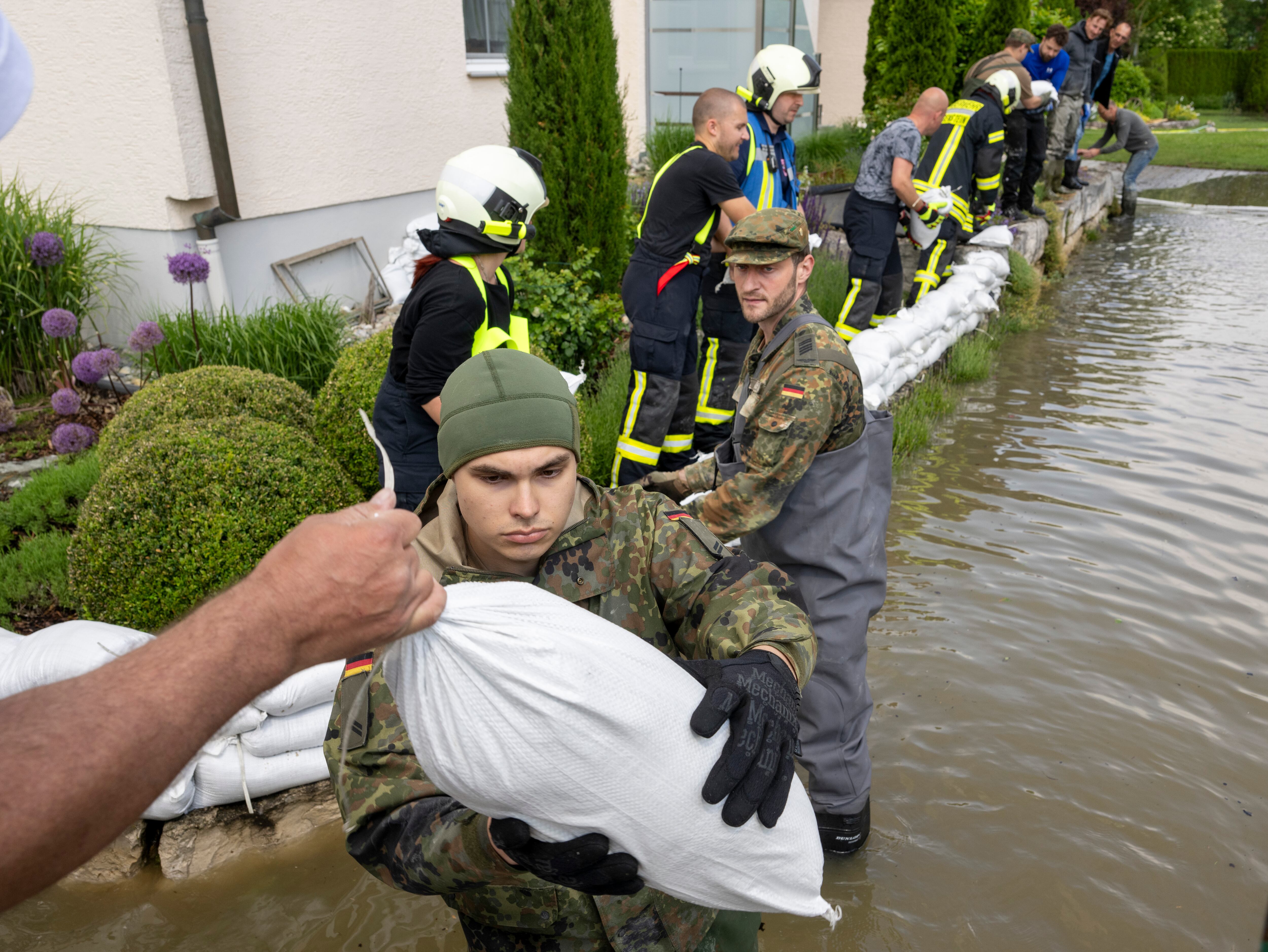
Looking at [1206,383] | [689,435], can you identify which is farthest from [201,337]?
[1206,383]

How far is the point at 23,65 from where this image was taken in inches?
43.3

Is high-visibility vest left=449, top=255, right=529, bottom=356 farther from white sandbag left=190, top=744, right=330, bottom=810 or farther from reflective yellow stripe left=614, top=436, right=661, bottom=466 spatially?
reflective yellow stripe left=614, top=436, right=661, bottom=466

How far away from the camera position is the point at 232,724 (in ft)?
8.57

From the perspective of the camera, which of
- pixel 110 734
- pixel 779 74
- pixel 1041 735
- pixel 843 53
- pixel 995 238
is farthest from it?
pixel 843 53

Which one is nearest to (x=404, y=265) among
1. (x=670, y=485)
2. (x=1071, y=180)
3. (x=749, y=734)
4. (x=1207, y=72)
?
(x=670, y=485)

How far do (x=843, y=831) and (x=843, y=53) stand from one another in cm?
1599

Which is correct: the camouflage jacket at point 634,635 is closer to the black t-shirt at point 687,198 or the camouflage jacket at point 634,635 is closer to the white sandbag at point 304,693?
the white sandbag at point 304,693

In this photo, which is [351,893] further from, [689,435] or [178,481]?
[689,435]

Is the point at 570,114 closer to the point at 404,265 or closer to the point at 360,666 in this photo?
the point at 404,265

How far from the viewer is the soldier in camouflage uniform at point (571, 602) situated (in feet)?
4.57

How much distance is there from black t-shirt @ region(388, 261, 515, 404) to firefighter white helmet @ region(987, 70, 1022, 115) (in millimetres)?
6962

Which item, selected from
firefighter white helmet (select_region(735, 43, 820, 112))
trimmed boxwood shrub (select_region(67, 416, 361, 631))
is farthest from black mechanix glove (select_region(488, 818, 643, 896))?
firefighter white helmet (select_region(735, 43, 820, 112))

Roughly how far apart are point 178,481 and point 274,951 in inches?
62.9

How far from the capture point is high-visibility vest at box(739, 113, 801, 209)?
5.53 m
